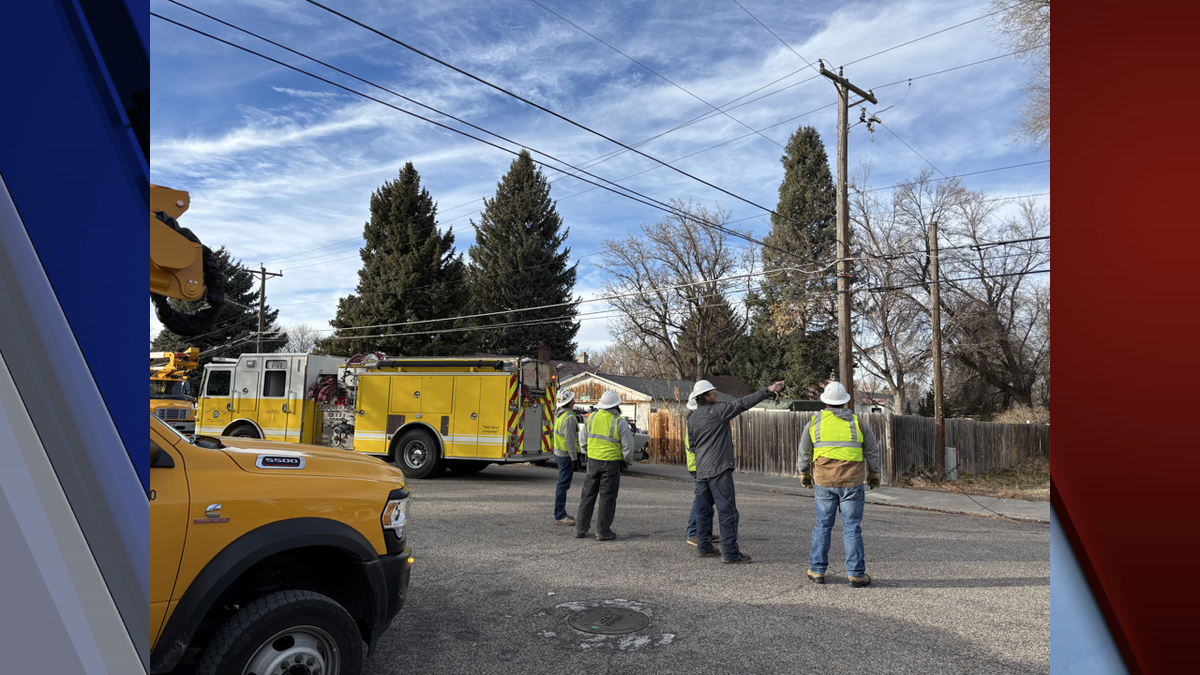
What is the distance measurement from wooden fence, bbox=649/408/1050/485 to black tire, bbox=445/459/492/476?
5.89m

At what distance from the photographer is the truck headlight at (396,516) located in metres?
3.95

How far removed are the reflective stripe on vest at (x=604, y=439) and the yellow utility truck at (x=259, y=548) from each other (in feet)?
15.8

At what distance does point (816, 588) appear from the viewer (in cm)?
662

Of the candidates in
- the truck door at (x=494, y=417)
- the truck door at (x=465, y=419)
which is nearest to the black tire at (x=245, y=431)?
the truck door at (x=465, y=419)

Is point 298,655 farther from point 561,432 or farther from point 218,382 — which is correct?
point 218,382

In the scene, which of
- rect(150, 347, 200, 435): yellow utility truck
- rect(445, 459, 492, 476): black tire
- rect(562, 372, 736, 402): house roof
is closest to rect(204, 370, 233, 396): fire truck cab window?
rect(150, 347, 200, 435): yellow utility truck

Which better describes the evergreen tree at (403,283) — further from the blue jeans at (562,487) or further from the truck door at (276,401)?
the blue jeans at (562,487)

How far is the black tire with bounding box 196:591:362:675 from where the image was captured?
317 cm

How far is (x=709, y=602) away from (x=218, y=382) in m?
14.6

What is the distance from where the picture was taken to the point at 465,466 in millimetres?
16359

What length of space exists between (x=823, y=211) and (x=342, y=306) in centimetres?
2971

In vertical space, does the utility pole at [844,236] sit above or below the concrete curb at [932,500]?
above
